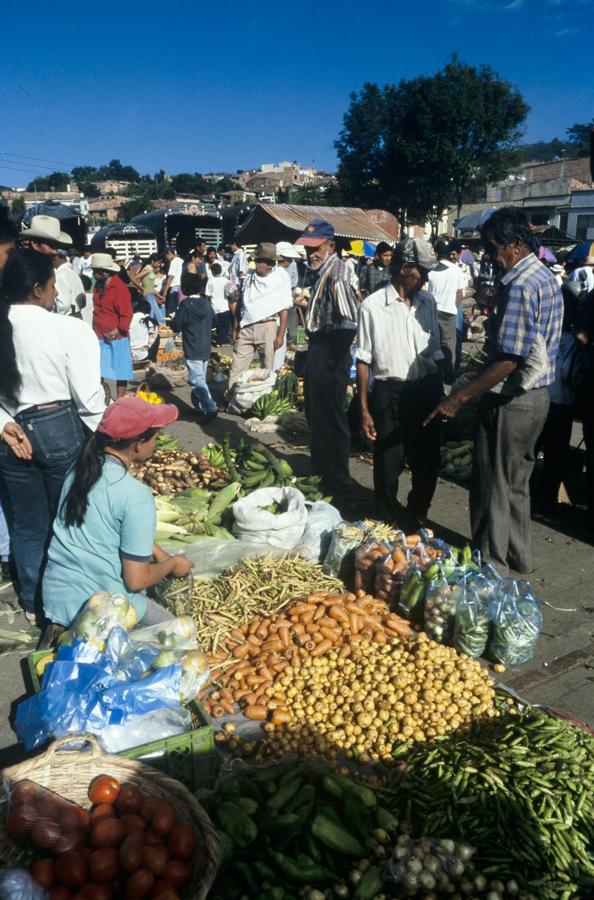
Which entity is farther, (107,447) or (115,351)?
(115,351)

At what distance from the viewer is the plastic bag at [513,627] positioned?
3768 millimetres

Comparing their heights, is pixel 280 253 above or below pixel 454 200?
below

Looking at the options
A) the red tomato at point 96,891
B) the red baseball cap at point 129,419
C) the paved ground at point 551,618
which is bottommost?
the paved ground at point 551,618

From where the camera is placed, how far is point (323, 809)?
2561 millimetres

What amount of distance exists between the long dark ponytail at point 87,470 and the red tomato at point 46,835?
153cm

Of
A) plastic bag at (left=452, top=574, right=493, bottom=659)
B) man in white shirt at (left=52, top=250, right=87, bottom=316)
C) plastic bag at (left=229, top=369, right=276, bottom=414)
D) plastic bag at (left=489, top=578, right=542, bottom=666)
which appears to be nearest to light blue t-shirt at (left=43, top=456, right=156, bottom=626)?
plastic bag at (left=452, top=574, right=493, bottom=659)

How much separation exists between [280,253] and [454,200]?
41.3 metres

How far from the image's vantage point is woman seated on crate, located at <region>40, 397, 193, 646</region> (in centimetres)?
335

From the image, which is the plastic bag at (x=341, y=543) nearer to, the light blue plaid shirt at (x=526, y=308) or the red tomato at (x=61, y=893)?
the light blue plaid shirt at (x=526, y=308)

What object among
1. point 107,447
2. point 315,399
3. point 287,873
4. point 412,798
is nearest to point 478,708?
point 412,798

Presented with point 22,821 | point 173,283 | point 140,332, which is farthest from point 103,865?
point 173,283

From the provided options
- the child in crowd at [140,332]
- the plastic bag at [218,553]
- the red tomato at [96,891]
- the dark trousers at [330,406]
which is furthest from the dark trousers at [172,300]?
the red tomato at [96,891]

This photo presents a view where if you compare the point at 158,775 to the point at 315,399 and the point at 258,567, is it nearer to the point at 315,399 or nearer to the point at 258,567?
the point at 258,567

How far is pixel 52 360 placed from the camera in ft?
12.8
